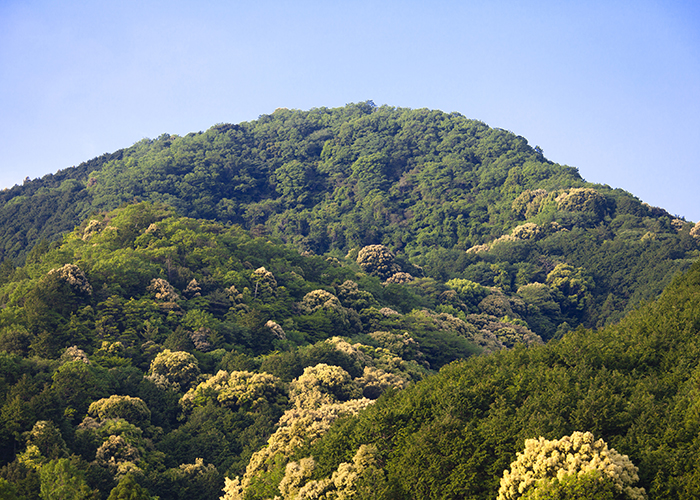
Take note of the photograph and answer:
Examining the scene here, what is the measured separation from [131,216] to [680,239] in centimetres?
6999

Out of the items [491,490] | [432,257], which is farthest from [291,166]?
[491,490]

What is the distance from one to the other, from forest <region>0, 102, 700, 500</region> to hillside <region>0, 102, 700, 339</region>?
1.73 feet

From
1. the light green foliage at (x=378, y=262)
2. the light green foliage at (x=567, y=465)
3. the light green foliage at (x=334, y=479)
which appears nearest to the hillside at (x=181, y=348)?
the light green foliage at (x=334, y=479)

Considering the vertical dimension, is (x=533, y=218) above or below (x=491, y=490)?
above

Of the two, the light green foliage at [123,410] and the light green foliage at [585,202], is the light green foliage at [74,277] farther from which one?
the light green foliage at [585,202]

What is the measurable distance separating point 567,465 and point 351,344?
34.1 meters

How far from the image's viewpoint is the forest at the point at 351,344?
1007 inches

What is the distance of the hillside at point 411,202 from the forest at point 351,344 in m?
0.53

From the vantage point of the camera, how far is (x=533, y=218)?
11944cm

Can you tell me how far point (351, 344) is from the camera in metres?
55.3

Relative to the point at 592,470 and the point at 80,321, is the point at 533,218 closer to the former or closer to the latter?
the point at 80,321

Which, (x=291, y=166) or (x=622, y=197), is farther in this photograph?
(x=291, y=166)

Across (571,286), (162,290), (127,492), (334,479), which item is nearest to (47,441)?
(127,492)

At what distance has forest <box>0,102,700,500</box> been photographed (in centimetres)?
2558
